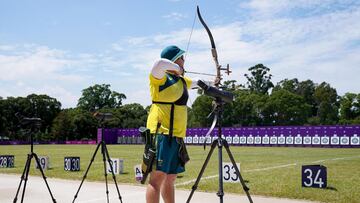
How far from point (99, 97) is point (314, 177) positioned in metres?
105

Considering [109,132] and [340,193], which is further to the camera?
[109,132]

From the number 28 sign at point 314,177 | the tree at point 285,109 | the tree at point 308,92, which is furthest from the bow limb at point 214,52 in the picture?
the tree at point 308,92

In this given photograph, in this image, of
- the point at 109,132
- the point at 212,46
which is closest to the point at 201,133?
the point at 109,132

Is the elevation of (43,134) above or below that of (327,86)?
below

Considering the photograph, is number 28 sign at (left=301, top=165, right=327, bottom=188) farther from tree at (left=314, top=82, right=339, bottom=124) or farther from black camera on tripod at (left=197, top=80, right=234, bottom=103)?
tree at (left=314, top=82, right=339, bottom=124)

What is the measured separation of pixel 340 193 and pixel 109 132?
5685 cm

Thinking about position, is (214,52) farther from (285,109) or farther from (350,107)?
(350,107)

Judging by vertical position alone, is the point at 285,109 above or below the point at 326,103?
below

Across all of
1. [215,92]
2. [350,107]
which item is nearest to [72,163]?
[215,92]

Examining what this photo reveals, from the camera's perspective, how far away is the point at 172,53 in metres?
4.79

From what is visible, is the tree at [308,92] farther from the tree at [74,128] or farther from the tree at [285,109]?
the tree at [74,128]

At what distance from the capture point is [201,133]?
51.1 metres

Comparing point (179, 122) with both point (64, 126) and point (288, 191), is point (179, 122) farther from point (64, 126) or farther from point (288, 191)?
point (64, 126)

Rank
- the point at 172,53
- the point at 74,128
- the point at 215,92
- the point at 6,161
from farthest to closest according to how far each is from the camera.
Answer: the point at 74,128, the point at 6,161, the point at 172,53, the point at 215,92
